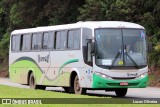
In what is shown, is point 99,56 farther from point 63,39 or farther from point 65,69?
point 63,39

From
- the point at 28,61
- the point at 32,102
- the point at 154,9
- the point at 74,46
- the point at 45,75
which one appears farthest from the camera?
the point at 154,9

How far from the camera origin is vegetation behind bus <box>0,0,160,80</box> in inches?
1513

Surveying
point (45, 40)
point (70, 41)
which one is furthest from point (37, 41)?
point (70, 41)

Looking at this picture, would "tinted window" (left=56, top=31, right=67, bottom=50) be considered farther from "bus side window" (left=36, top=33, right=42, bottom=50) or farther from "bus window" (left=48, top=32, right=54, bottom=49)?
"bus side window" (left=36, top=33, right=42, bottom=50)

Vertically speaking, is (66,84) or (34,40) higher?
(34,40)

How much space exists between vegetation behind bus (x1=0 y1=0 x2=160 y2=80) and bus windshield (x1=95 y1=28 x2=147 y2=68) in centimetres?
1187

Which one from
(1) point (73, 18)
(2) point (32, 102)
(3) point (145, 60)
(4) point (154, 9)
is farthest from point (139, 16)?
(2) point (32, 102)

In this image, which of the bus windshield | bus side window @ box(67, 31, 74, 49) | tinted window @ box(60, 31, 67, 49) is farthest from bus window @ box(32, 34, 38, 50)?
the bus windshield

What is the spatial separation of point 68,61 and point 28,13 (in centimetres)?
2462

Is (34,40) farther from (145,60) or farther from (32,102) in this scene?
(32,102)

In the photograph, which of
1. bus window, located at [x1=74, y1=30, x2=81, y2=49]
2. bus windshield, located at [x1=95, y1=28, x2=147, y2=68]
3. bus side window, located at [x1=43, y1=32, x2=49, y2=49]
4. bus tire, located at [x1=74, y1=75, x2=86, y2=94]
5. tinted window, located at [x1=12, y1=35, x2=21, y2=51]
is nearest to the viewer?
bus windshield, located at [x1=95, y1=28, x2=147, y2=68]

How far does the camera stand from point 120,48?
78.6 ft

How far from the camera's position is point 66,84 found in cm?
2594

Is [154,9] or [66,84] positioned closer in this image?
[66,84]
